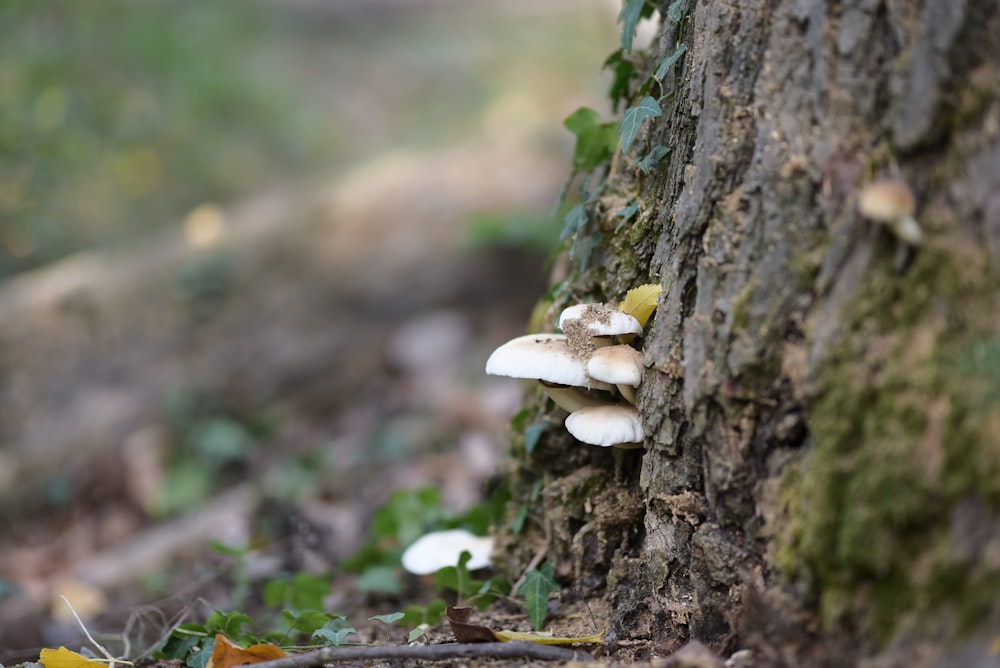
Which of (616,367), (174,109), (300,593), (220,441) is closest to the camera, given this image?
(616,367)

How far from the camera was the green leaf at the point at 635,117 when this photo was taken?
2.27m

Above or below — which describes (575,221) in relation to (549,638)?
above

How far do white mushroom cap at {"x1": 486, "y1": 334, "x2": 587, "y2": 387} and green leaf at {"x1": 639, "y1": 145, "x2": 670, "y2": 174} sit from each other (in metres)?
0.57

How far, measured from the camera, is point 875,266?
5.53ft

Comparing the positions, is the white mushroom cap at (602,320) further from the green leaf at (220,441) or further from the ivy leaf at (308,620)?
the green leaf at (220,441)

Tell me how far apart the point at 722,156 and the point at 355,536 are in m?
3.41

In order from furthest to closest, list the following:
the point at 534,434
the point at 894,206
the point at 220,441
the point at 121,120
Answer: the point at 121,120 < the point at 220,441 < the point at 534,434 < the point at 894,206

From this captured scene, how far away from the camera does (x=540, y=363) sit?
219cm

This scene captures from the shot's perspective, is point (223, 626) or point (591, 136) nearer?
point (223, 626)

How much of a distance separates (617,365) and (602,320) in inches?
6.4

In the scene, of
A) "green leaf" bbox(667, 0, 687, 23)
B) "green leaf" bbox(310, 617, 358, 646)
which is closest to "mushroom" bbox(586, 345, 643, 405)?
"green leaf" bbox(667, 0, 687, 23)

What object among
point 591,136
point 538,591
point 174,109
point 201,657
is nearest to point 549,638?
point 538,591

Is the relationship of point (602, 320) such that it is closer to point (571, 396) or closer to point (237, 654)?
point (571, 396)

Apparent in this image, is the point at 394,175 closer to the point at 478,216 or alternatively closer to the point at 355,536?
the point at 478,216
